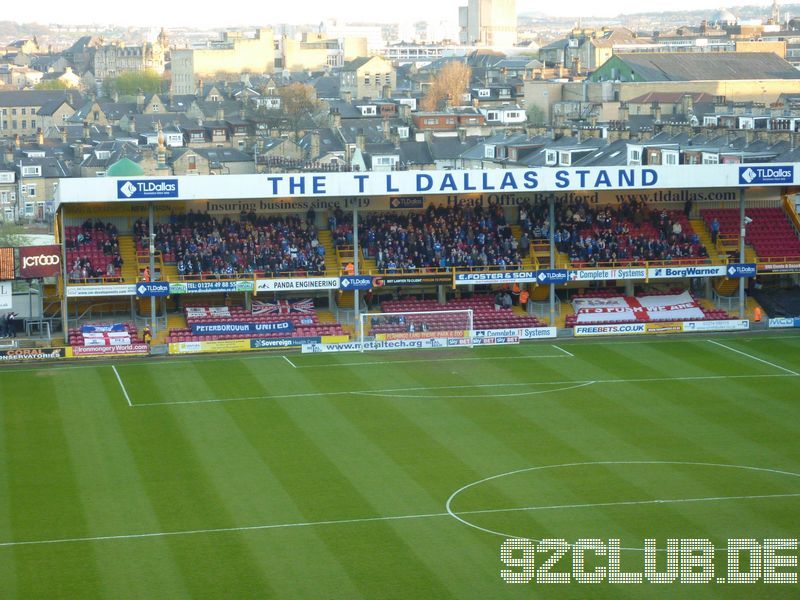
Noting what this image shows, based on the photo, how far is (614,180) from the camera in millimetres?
54625

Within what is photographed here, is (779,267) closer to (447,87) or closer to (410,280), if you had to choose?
(410,280)

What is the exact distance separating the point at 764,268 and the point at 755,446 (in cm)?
2107

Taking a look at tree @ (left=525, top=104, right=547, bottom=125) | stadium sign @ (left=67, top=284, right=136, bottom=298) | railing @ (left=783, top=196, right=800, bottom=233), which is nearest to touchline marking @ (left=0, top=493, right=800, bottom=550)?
stadium sign @ (left=67, top=284, right=136, bottom=298)

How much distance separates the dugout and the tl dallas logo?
1.5 inches

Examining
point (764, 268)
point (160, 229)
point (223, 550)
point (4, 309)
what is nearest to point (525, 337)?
point (764, 268)

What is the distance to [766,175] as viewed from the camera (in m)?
55.8

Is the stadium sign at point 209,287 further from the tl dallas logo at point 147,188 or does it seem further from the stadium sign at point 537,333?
the stadium sign at point 537,333

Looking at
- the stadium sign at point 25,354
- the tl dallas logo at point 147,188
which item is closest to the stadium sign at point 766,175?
the tl dallas logo at point 147,188

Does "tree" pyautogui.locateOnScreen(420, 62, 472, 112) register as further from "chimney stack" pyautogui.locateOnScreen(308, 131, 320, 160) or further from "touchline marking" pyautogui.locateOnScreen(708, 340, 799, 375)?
"touchline marking" pyautogui.locateOnScreen(708, 340, 799, 375)

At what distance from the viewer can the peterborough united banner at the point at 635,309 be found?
5534 cm

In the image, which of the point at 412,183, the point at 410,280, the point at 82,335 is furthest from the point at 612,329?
→ the point at 82,335

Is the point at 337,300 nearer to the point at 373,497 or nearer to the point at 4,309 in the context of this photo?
the point at 4,309

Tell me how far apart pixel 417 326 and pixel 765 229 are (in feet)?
56.3

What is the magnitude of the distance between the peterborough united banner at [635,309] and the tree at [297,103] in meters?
98.4
